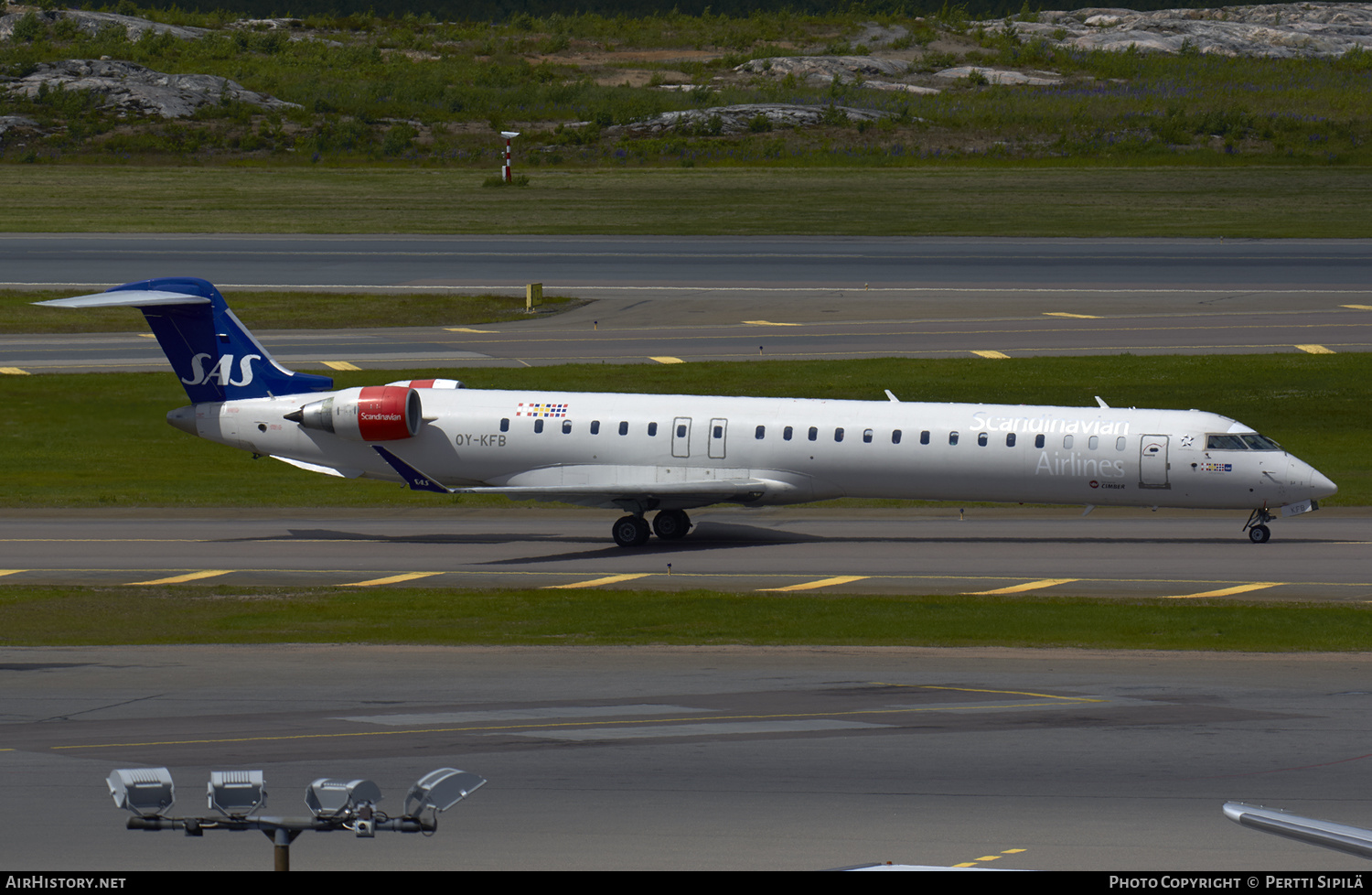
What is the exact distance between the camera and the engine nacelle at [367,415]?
132ft

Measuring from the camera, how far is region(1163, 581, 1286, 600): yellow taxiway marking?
33.1 m

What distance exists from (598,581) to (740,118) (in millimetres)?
105790

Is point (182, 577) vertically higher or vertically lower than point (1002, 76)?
lower

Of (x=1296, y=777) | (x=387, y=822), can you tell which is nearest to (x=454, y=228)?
→ (x=1296, y=777)

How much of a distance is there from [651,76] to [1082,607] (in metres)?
135

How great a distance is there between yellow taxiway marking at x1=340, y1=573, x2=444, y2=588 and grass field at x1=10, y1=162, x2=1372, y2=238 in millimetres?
63264

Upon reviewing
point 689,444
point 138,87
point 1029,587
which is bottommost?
point 1029,587

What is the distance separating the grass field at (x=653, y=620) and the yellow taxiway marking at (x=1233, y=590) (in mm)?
884

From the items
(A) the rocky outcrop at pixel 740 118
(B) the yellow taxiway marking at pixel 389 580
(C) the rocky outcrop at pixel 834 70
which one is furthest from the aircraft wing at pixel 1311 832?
(C) the rocky outcrop at pixel 834 70

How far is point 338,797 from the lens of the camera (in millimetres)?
9172

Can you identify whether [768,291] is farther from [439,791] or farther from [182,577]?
[439,791]

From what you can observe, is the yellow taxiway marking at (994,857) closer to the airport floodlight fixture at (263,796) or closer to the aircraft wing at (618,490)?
the airport floodlight fixture at (263,796)

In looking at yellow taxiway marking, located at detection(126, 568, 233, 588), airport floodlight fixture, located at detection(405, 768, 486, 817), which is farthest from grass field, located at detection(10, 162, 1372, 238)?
airport floodlight fixture, located at detection(405, 768, 486, 817)

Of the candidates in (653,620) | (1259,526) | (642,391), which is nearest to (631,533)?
(653,620)
